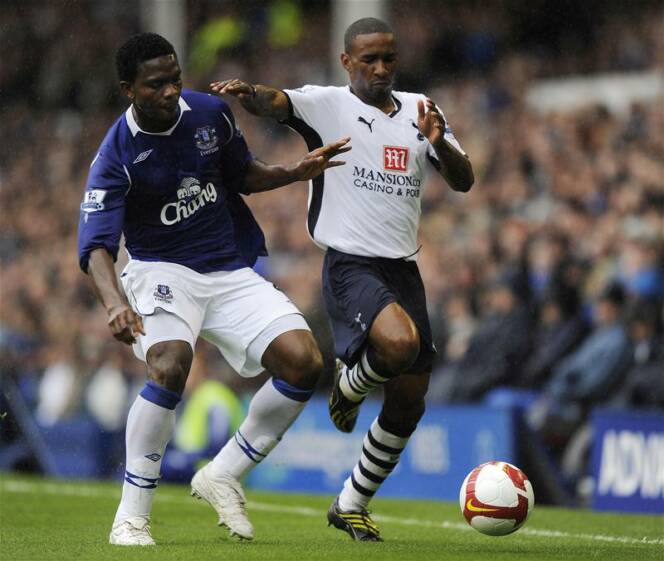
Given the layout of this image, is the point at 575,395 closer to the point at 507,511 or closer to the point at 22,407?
the point at 507,511

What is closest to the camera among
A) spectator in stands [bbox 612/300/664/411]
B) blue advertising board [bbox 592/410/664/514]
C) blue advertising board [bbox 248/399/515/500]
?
blue advertising board [bbox 592/410/664/514]

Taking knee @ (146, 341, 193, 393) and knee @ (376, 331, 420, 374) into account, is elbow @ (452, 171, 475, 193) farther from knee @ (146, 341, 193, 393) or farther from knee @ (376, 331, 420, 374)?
knee @ (146, 341, 193, 393)

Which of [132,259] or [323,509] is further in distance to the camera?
[323,509]

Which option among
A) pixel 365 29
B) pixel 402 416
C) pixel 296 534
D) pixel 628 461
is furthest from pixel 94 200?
pixel 628 461

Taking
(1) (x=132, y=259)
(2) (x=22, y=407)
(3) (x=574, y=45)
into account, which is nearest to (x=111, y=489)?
(2) (x=22, y=407)

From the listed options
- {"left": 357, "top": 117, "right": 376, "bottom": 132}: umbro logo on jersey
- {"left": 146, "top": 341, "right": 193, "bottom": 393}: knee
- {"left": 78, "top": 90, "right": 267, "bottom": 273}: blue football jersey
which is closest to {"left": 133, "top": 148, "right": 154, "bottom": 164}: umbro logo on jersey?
{"left": 78, "top": 90, "right": 267, "bottom": 273}: blue football jersey

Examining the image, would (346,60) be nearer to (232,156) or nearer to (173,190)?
(232,156)

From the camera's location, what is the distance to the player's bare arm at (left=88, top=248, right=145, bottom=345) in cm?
716

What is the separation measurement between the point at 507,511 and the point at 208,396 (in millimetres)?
7838

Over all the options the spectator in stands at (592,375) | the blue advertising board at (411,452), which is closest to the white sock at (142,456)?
the blue advertising board at (411,452)

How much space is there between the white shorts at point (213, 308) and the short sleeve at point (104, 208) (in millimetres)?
301

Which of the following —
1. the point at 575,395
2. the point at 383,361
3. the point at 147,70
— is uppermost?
the point at 147,70

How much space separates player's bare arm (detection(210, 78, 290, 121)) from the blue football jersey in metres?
0.15

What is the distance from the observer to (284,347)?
25.5 ft
